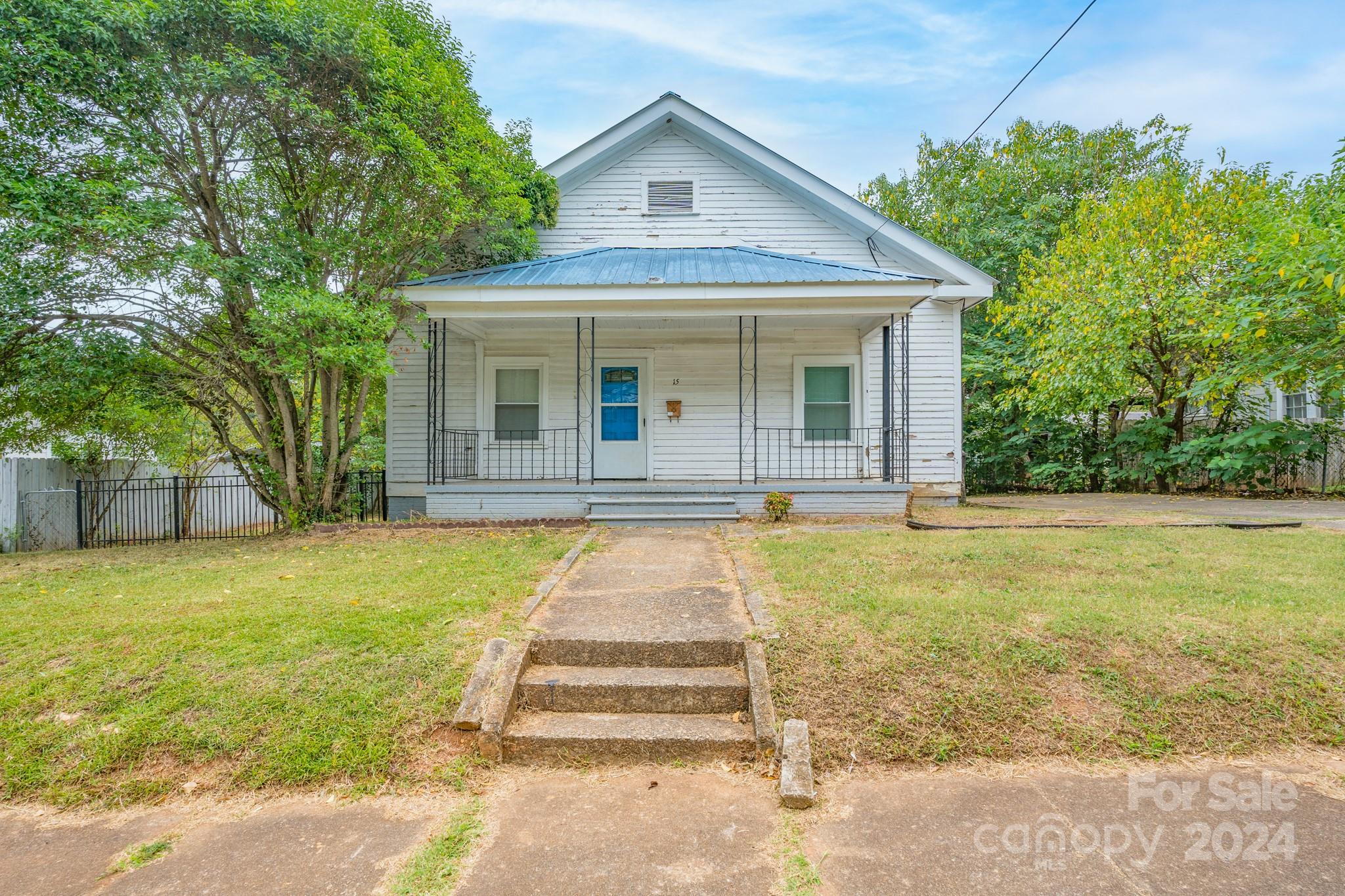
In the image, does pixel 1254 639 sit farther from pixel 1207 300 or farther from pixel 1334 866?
pixel 1207 300

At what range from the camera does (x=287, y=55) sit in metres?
7.20

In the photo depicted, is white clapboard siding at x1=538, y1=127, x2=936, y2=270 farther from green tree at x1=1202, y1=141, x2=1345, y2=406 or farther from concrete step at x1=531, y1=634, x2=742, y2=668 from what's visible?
concrete step at x1=531, y1=634, x2=742, y2=668

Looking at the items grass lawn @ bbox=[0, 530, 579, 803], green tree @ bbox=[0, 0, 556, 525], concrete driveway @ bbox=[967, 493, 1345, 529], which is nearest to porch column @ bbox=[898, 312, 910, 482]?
concrete driveway @ bbox=[967, 493, 1345, 529]

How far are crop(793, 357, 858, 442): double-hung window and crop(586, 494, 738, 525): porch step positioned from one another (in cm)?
260

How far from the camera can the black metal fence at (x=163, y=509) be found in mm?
10336

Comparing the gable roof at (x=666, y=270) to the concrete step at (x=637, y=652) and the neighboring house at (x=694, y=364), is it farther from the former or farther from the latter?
the concrete step at (x=637, y=652)

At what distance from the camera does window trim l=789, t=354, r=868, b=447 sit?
36.4ft

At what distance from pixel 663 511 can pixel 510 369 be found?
13.2 ft

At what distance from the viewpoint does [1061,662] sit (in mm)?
3674

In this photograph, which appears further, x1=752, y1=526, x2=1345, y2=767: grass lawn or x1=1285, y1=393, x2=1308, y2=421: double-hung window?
x1=1285, y1=393, x2=1308, y2=421: double-hung window

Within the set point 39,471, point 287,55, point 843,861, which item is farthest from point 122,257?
point 843,861

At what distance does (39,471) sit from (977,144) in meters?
24.3

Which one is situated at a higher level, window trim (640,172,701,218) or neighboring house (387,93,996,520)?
window trim (640,172,701,218)

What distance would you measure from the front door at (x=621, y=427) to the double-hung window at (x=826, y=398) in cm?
265
